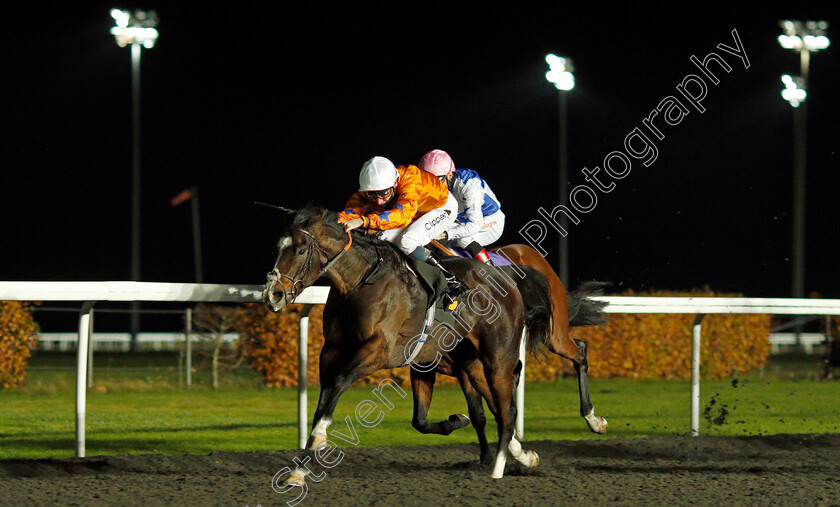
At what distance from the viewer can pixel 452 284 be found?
4.76m

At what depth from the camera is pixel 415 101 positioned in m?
31.9

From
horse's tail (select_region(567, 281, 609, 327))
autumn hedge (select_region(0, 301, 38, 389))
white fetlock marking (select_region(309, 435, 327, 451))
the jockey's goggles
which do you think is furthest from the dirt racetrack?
autumn hedge (select_region(0, 301, 38, 389))

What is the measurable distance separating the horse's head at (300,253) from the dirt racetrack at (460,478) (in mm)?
806

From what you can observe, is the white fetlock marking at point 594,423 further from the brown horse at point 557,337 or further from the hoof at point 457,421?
the hoof at point 457,421

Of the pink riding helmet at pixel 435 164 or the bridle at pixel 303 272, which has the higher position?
the pink riding helmet at pixel 435 164

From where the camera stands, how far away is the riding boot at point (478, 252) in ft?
17.5

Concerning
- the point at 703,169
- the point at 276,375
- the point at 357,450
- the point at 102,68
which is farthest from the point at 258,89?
the point at 357,450

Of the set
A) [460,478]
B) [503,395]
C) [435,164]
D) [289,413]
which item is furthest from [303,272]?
[289,413]

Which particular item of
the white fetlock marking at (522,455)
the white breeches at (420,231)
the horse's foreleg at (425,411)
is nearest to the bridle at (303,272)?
the white breeches at (420,231)

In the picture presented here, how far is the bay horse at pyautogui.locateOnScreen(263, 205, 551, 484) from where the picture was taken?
160 inches

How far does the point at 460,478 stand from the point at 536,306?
1.31m

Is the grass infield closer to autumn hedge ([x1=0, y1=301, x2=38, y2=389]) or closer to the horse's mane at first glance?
autumn hedge ([x1=0, y1=301, x2=38, y2=389])

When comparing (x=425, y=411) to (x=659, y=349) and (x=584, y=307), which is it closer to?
(x=584, y=307)

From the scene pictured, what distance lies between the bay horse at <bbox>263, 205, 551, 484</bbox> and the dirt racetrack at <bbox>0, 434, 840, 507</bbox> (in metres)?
0.25
